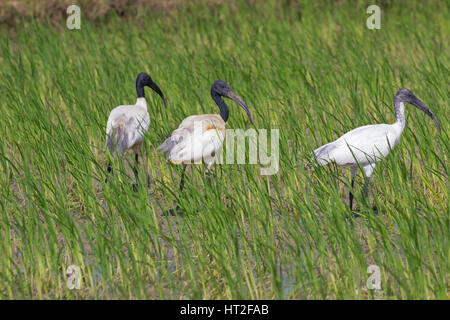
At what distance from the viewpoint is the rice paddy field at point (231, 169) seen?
4199 millimetres

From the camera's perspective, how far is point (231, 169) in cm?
523

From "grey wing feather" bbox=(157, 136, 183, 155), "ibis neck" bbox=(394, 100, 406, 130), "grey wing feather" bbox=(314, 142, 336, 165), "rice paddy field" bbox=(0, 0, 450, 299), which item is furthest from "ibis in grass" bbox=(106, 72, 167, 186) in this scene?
"ibis neck" bbox=(394, 100, 406, 130)

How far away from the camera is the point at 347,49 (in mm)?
9703

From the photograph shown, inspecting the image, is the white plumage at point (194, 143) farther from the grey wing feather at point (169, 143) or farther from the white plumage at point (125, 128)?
the white plumage at point (125, 128)

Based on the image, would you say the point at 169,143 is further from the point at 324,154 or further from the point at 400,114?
the point at 400,114

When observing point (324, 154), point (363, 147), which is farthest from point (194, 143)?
point (363, 147)

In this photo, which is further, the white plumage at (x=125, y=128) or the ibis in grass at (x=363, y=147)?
the white plumage at (x=125, y=128)

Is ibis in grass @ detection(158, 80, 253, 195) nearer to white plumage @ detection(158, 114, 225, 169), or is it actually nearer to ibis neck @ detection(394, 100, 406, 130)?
white plumage @ detection(158, 114, 225, 169)

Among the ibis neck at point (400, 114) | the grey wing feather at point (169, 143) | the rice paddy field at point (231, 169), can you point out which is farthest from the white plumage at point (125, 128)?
the ibis neck at point (400, 114)

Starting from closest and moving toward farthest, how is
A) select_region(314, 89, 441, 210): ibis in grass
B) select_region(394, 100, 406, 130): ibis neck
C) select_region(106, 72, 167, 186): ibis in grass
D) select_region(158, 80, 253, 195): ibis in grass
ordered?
select_region(314, 89, 441, 210): ibis in grass → select_region(158, 80, 253, 195): ibis in grass → select_region(394, 100, 406, 130): ibis neck → select_region(106, 72, 167, 186): ibis in grass

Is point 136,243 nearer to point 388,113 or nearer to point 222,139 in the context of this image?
point 222,139

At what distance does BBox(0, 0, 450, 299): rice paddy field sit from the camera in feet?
13.8

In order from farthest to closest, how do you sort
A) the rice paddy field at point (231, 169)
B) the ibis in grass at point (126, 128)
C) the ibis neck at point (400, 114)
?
the ibis in grass at point (126, 128) < the ibis neck at point (400, 114) < the rice paddy field at point (231, 169)
